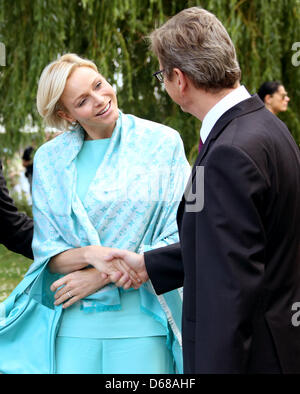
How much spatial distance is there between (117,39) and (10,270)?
2853 mm

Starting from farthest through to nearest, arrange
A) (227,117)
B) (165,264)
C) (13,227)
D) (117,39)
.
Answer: (117,39) → (13,227) → (165,264) → (227,117)

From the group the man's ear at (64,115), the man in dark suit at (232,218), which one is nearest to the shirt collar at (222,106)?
the man in dark suit at (232,218)

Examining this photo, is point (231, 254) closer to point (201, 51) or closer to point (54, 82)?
point (201, 51)

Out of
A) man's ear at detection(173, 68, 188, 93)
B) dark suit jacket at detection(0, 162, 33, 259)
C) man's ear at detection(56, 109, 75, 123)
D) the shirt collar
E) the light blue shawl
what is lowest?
dark suit jacket at detection(0, 162, 33, 259)

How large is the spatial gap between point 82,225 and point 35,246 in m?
0.27

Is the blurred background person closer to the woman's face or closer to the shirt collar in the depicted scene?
the woman's face

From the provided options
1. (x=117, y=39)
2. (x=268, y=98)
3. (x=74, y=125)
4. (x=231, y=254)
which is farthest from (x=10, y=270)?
(x=231, y=254)

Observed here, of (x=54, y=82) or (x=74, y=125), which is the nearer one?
(x=54, y=82)

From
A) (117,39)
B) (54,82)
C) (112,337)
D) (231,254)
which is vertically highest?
(54,82)

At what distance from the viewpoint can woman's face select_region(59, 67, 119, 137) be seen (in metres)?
2.33

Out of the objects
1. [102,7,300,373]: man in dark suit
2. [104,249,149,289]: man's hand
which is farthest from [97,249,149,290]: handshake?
[102,7,300,373]: man in dark suit

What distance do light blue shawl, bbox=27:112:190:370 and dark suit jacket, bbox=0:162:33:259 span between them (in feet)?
0.70

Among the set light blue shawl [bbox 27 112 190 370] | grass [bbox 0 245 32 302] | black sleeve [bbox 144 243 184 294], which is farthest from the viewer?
grass [bbox 0 245 32 302]

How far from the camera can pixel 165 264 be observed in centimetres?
216
